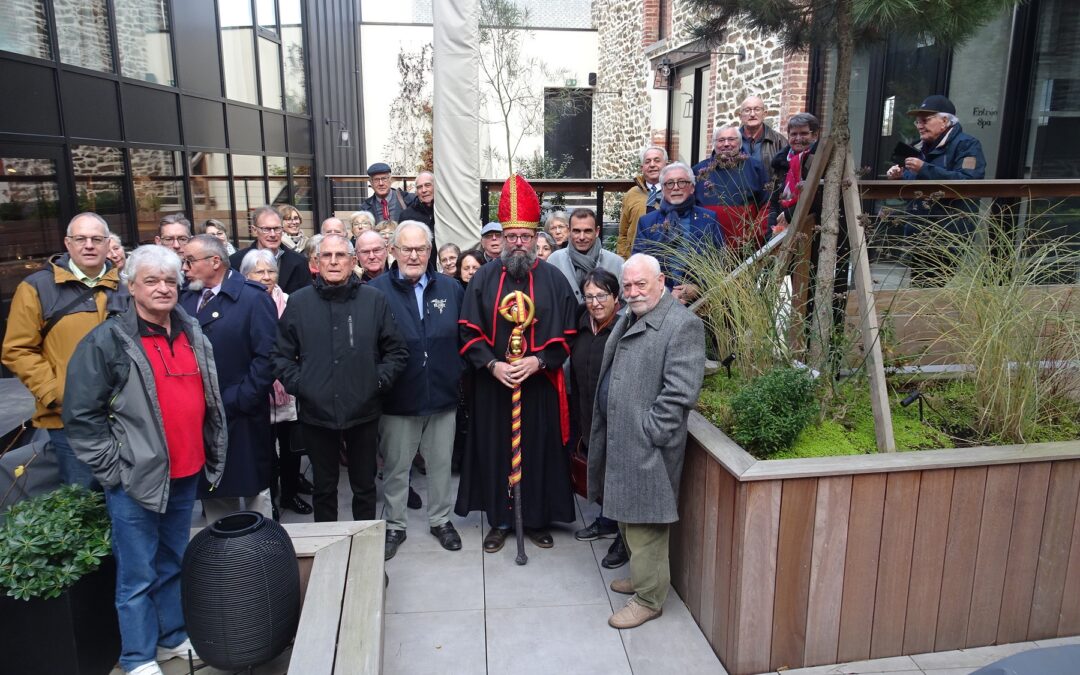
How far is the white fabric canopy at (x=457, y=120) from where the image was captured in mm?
5199

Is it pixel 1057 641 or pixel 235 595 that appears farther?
pixel 1057 641

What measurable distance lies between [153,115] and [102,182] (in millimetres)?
1696

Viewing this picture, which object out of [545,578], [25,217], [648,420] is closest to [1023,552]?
[648,420]

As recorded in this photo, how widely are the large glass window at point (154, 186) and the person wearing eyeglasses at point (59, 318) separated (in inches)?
219

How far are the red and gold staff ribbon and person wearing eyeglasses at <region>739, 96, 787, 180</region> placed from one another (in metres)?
2.60

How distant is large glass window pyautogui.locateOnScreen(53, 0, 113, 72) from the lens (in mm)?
7160

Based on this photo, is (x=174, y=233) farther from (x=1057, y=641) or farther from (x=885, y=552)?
(x=1057, y=641)

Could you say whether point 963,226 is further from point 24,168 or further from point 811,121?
point 24,168

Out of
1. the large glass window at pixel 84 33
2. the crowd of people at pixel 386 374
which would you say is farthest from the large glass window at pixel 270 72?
the crowd of people at pixel 386 374

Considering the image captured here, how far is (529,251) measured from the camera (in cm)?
414

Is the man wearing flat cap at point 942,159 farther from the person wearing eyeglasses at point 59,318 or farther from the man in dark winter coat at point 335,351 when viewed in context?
the person wearing eyeglasses at point 59,318

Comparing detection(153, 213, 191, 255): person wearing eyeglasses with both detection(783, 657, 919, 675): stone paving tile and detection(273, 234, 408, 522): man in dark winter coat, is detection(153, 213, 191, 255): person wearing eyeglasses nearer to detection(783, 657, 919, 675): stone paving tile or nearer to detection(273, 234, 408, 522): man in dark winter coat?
detection(273, 234, 408, 522): man in dark winter coat

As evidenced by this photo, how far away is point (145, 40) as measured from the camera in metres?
9.00

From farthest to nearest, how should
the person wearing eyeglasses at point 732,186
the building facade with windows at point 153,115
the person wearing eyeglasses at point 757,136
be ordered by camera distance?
the building facade with windows at point 153,115
the person wearing eyeglasses at point 757,136
the person wearing eyeglasses at point 732,186
